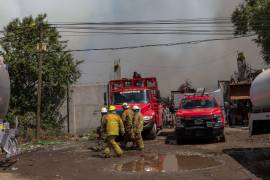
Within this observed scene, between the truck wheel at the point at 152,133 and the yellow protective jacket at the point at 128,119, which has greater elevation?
the yellow protective jacket at the point at 128,119

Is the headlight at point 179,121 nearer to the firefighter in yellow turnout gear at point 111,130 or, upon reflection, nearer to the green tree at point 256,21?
the firefighter in yellow turnout gear at point 111,130

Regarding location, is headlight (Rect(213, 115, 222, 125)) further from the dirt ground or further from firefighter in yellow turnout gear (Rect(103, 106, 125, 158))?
firefighter in yellow turnout gear (Rect(103, 106, 125, 158))

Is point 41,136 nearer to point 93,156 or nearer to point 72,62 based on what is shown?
point 72,62

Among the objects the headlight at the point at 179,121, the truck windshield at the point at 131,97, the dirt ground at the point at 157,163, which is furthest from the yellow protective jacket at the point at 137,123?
the truck windshield at the point at 131,97

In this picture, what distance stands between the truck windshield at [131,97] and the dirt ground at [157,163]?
3.82 metres

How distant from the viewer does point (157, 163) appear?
14148 mm

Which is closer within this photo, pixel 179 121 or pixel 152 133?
pixel 179 121

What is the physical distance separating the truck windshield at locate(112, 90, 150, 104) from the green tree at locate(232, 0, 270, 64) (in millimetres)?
14482

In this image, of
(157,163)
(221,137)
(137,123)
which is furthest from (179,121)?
(157,163)

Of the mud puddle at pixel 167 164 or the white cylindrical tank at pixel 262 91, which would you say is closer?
the white cylindrical tank at pixel 262 91

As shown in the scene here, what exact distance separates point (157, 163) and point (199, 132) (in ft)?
17.5

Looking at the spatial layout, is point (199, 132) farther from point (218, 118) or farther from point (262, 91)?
point (262, 91)

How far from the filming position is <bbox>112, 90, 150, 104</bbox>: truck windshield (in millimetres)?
22359

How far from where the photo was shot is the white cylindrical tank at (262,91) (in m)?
13.0
